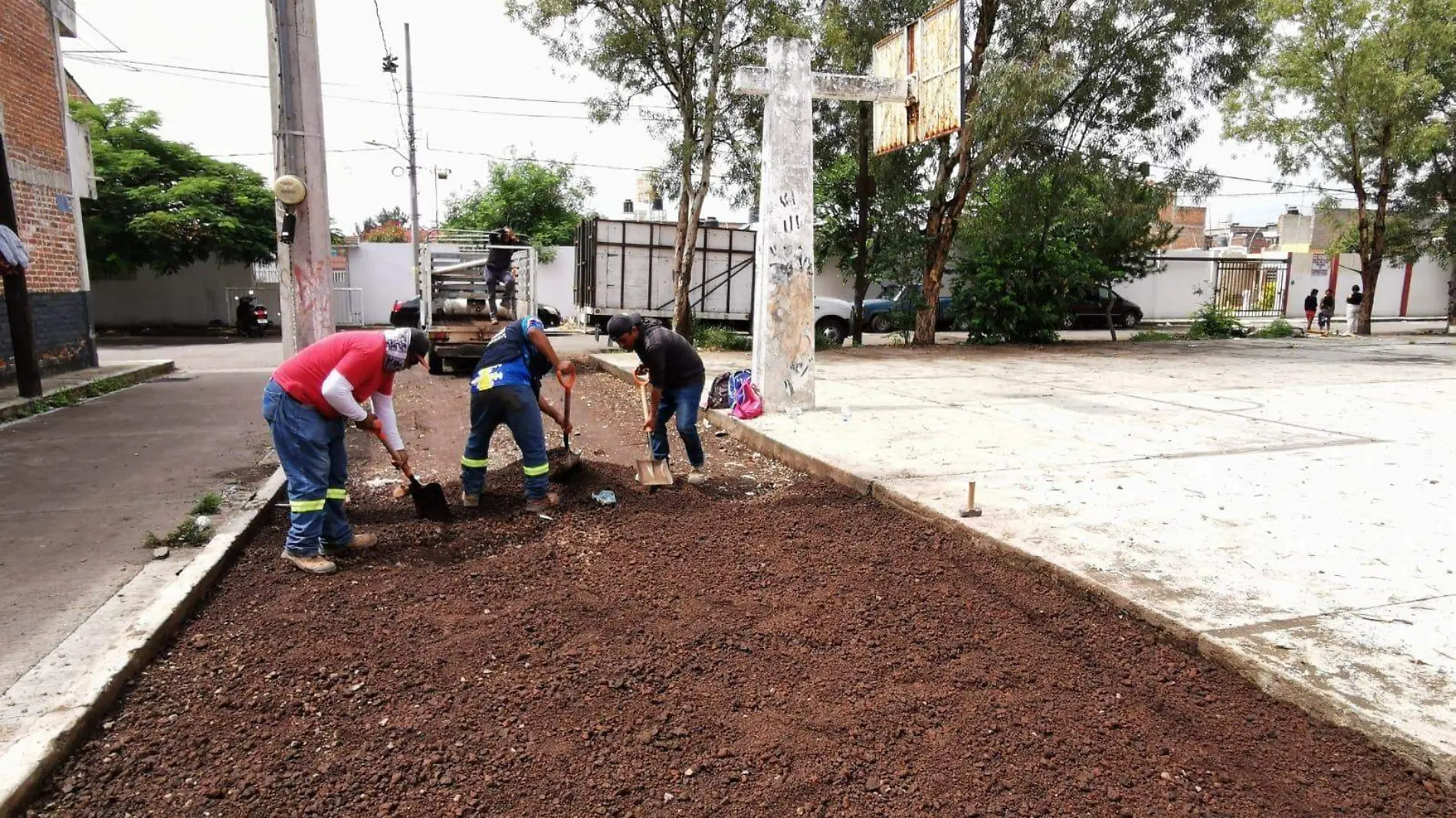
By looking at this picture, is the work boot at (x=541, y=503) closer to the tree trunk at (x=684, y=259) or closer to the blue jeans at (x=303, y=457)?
the blue jeans at (x=303, y=457)

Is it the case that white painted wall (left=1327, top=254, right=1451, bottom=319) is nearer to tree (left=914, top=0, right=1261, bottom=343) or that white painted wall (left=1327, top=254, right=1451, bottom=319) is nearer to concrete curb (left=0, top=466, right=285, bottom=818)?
tree (left=914, top=0, right=1261, bottom=343)

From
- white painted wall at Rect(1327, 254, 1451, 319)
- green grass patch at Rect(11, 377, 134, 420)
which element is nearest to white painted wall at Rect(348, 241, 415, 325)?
green grass patch at Rect(11, 377, 134, 420)

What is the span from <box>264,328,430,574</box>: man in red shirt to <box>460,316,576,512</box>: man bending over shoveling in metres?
0.79

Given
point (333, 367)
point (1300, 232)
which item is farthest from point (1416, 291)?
point (333, 367)

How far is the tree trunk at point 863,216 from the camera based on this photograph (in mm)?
16438

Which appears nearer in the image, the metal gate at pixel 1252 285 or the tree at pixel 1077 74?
the tree at pixel 1077 74

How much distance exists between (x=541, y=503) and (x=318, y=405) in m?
1.58

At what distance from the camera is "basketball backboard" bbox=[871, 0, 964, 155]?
8203 millimetres

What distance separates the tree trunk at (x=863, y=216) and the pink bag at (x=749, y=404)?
937 centimetres

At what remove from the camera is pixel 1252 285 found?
28844 mm

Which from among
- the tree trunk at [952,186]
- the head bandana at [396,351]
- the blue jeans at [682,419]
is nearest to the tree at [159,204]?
the tree trunk at [952,186]

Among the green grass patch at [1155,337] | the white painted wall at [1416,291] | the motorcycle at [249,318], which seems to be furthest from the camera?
the white painted wall at [1416,291]

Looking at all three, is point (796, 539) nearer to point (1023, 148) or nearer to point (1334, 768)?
point (1334, 768)

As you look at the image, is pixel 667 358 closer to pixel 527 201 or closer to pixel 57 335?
pixel 57 335
